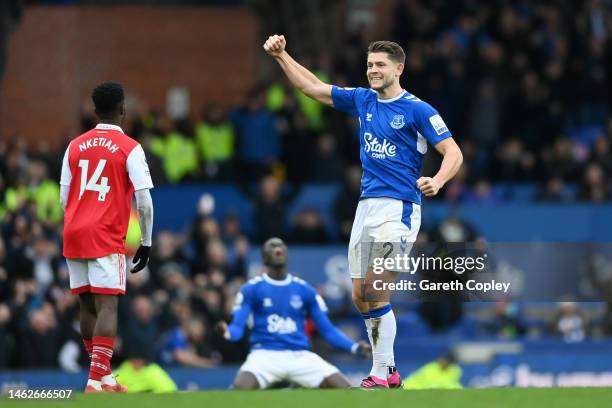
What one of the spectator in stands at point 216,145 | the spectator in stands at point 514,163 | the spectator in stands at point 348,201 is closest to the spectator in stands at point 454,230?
the spectator in stands at point 348,201

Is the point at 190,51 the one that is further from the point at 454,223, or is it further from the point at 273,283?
the point at 273,283

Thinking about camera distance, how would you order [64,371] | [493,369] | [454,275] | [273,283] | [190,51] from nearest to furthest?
1. [454,275]
2. [273,283]
3. [64,371]
4. [493,369]
5. [190,51]

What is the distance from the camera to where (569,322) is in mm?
19906

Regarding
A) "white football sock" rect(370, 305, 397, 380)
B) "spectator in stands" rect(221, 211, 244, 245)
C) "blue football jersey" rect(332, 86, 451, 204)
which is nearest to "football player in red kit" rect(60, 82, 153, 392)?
"blue football jersey" rect(332, 86, 451, 204)

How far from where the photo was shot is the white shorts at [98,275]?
1053 centimetres

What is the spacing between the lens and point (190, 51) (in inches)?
989

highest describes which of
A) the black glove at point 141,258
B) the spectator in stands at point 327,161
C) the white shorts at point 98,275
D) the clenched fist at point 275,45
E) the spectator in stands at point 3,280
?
the spectator in stands at point 327,161

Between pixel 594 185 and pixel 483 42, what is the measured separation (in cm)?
321

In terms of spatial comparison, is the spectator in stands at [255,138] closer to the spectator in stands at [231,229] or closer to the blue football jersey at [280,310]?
the spectator in stands at [231,229]

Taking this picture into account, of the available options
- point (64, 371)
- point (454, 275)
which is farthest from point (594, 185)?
point (454, 275)

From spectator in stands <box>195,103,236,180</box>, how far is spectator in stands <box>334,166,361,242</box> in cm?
174

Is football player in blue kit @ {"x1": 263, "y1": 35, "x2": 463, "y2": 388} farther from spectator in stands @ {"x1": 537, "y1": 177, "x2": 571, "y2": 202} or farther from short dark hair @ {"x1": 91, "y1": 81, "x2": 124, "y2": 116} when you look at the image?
spectator in stands @ {"x1": 537, "y1": 177, "x2": 571, "y2": 202}

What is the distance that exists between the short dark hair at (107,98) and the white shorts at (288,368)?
425cm

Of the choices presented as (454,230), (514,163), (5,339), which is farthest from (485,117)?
(5,339)
